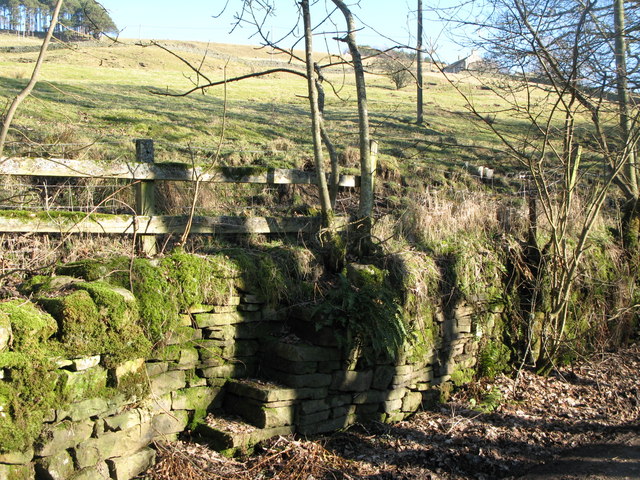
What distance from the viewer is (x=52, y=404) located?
4.67 metres

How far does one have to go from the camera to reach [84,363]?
495 centimetres

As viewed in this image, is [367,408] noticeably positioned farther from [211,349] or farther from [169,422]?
[169,422]

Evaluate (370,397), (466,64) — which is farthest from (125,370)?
(466,64)

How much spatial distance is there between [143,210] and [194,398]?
6.84 feet

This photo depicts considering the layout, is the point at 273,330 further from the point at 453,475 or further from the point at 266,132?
the point at 266,132

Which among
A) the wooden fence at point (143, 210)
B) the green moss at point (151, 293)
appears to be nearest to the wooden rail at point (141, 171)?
the wooden fence at point (143, 210)

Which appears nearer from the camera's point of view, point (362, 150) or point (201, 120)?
point (362, 150)

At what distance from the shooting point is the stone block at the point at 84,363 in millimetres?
4895

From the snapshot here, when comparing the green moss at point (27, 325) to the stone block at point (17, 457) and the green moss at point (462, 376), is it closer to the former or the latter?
the stone block at point (17, 457)

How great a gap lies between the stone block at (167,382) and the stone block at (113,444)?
33 centimetres

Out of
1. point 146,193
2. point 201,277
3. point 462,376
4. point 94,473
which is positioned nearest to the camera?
point 94,473

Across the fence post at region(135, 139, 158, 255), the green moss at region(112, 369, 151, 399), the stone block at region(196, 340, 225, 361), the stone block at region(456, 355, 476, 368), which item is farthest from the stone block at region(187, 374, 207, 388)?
the stone block at region(456, 355, 476, 368)

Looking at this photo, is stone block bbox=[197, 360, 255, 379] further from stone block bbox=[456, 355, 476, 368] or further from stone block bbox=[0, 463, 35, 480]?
stone block bbox=[456, 355, 476, 368]

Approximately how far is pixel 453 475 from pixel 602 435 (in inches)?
90.8
